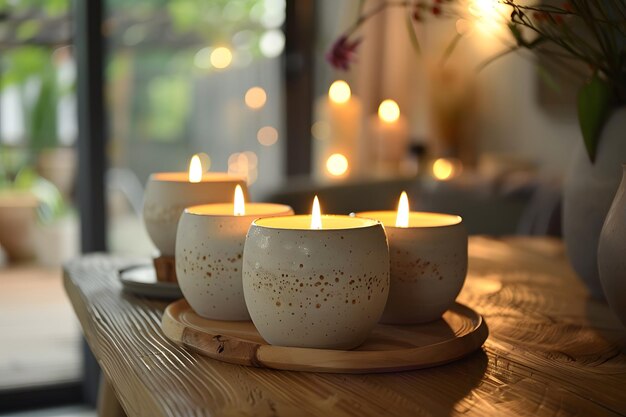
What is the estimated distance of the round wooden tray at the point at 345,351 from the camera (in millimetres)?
563

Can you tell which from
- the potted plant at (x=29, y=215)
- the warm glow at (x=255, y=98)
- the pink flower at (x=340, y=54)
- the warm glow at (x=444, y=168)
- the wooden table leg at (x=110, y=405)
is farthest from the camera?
the potted plant at (x=29, y=215)

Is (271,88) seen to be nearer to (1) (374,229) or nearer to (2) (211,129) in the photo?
(2) (211,129)

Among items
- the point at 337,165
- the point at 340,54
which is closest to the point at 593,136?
the point at 340,54

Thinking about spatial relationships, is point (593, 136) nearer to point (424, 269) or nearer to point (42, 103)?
point (424, 269)

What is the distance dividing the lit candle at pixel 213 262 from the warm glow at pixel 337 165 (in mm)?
2263

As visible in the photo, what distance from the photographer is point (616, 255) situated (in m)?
0.65

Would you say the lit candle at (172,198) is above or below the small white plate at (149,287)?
above

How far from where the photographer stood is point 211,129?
120 inches

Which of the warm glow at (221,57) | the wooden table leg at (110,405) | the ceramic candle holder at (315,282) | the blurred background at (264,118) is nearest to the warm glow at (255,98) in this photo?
the blurred background at (264,118)

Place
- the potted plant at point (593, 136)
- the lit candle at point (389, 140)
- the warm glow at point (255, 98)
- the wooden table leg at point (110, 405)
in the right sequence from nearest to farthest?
1. the potted plant at point (593, 136)
2. the wooden table leg at point (110, 405)
3. the lit candle at point (389, 140)
4. the warm glow at point (255, 98)

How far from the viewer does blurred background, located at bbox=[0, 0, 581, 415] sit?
7.49 ft

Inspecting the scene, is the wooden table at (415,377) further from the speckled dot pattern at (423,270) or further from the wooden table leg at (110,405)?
the wooden table leg at (110,405)

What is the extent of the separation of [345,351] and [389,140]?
230 cm

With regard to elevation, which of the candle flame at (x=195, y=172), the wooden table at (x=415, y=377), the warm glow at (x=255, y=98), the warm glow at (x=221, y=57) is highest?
the warm glow at (x=221, y=57)
